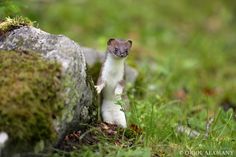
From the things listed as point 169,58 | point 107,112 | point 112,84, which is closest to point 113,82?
point 112,84

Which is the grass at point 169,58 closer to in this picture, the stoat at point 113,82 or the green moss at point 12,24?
the stoat at point 113,82

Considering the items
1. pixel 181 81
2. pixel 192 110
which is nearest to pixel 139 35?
pixel 181 81

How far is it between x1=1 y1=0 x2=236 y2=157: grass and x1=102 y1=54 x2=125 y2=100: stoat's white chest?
0.26 meters

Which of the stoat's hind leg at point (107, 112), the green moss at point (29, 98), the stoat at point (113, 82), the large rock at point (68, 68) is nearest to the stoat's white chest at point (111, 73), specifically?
the stoat at point (113, 82)

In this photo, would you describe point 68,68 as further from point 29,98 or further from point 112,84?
point 112,84

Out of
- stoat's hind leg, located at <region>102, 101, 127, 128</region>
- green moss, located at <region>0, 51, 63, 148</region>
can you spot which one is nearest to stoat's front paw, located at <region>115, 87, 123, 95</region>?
stoat's hind leg, located at <region>102, 101, 127, 128</region>

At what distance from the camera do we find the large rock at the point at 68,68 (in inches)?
156

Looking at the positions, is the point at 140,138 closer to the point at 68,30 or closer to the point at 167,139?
the point at 167,139

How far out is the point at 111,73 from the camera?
5.05m

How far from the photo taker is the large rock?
13.0 ft

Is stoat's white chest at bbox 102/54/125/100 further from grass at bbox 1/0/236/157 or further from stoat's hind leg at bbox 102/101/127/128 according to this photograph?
grass at bbox 1/0/236/157

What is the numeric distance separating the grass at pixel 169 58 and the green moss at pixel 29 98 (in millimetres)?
432

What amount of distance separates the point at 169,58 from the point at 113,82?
465 centimetres

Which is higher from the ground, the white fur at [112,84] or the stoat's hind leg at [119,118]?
the white fur at [112,84]
